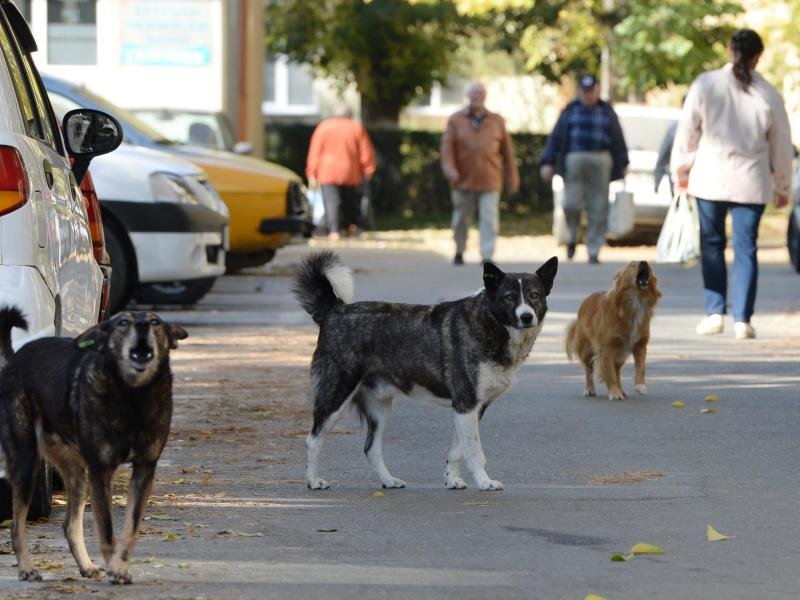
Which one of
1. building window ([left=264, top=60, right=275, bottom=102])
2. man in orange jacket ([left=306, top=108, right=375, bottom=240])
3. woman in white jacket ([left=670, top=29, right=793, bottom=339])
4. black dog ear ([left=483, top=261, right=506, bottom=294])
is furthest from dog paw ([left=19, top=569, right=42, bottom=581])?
building window ([left=264, top=60, right=275, bottom=102])

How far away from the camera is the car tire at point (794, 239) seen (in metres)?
20.9

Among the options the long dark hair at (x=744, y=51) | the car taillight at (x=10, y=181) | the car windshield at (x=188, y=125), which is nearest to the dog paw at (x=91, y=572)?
the car taillight at (x=10, y=181)

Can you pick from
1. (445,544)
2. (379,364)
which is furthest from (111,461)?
(379,364)

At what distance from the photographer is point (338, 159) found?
94.4 feet

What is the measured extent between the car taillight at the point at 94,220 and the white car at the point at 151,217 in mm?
4901

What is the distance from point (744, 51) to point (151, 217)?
15.7 feet

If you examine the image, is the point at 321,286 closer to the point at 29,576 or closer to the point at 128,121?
the point at 29,576

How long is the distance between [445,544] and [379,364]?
151 centimetres

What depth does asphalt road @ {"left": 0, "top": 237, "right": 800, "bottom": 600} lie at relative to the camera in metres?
5.73

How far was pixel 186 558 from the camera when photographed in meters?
6.11

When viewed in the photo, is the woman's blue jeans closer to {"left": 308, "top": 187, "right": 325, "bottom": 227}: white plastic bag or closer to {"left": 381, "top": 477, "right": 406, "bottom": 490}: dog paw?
{"left": 381, "top": 477, "right": 406, "bottom": 490}: dog paw

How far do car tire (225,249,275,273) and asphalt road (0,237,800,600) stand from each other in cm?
789

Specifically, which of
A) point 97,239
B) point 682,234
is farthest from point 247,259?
point 97,239

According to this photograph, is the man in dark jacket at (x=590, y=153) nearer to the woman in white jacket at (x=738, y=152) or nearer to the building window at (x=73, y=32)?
the building window at (x=73, y=32)
